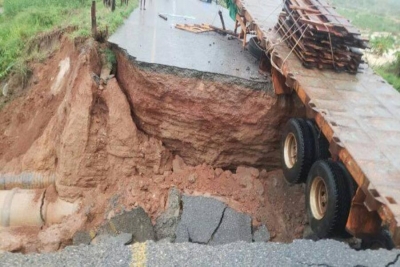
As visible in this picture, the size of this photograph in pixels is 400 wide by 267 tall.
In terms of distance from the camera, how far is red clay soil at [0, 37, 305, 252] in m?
7.26

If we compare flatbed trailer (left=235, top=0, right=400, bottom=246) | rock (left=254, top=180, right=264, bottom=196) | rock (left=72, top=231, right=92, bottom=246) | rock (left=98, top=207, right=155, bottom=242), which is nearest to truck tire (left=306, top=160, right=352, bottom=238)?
flatbed trailer (left=235, top=0, right=400, bottom=246)

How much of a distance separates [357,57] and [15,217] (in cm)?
684

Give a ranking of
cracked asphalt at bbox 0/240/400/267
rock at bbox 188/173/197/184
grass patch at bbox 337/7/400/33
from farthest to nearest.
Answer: grass patch at bbox 337/7/400/33 < rock at bbox 188/173/197/184 < cracked asphalt at bbox 0/240/400/267

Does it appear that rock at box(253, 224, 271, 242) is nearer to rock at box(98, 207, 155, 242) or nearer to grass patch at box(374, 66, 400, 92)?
rock at box(98, 207, 155, 242)

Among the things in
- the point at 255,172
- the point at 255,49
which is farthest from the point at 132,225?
the point at 255,49

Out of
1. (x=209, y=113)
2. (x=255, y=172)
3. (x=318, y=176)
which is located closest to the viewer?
(x=318, y=176)

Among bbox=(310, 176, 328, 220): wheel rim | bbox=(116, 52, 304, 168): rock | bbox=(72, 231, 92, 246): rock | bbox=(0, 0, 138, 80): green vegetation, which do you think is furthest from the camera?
bbox=(0, 0, 138, 80): green vegetation

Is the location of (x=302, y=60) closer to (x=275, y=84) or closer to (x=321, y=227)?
(x=275, y=84)

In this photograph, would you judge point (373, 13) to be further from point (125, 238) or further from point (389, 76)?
point (125, 238)

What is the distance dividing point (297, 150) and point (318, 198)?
2.73 ft

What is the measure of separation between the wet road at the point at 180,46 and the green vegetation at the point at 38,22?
1.61ft

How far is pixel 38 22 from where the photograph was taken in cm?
1315

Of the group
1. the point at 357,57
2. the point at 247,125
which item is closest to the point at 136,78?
the point at 247,125

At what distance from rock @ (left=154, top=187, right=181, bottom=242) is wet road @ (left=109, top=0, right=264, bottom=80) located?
2449 millimetres
